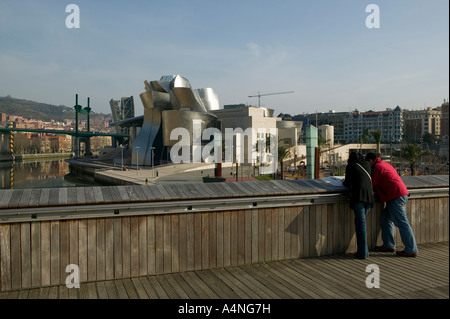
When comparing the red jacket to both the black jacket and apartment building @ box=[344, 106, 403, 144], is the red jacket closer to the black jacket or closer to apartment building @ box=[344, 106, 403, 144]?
the black jacket

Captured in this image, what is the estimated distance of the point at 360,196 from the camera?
5.39m

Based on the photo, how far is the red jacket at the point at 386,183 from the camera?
5.69m

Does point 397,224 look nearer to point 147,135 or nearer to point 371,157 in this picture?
point 371,157

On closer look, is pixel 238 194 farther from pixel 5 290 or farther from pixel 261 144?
pixel 261 144

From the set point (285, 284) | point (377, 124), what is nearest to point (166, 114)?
point (285, 284)

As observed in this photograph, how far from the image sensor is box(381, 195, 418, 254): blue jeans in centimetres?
557

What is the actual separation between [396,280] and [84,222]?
392 centimetres

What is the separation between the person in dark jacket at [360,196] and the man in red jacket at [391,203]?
0.38 metres

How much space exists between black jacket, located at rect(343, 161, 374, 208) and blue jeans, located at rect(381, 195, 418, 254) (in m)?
0.54

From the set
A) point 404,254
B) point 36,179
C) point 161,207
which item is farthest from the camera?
point 36,179

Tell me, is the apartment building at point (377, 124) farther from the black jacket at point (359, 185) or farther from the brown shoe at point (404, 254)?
the black jacket at point (359, 185)

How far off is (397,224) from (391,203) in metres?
0.35

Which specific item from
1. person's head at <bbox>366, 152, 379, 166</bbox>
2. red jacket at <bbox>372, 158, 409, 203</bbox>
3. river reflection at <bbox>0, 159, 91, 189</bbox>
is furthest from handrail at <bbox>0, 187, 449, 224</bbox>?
river reflection at <bbox>0, 159, 91, 189</bbox>

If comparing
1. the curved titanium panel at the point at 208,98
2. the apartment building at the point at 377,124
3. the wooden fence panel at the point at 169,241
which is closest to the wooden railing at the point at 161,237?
the wooden fence panel at the point at 169,241
